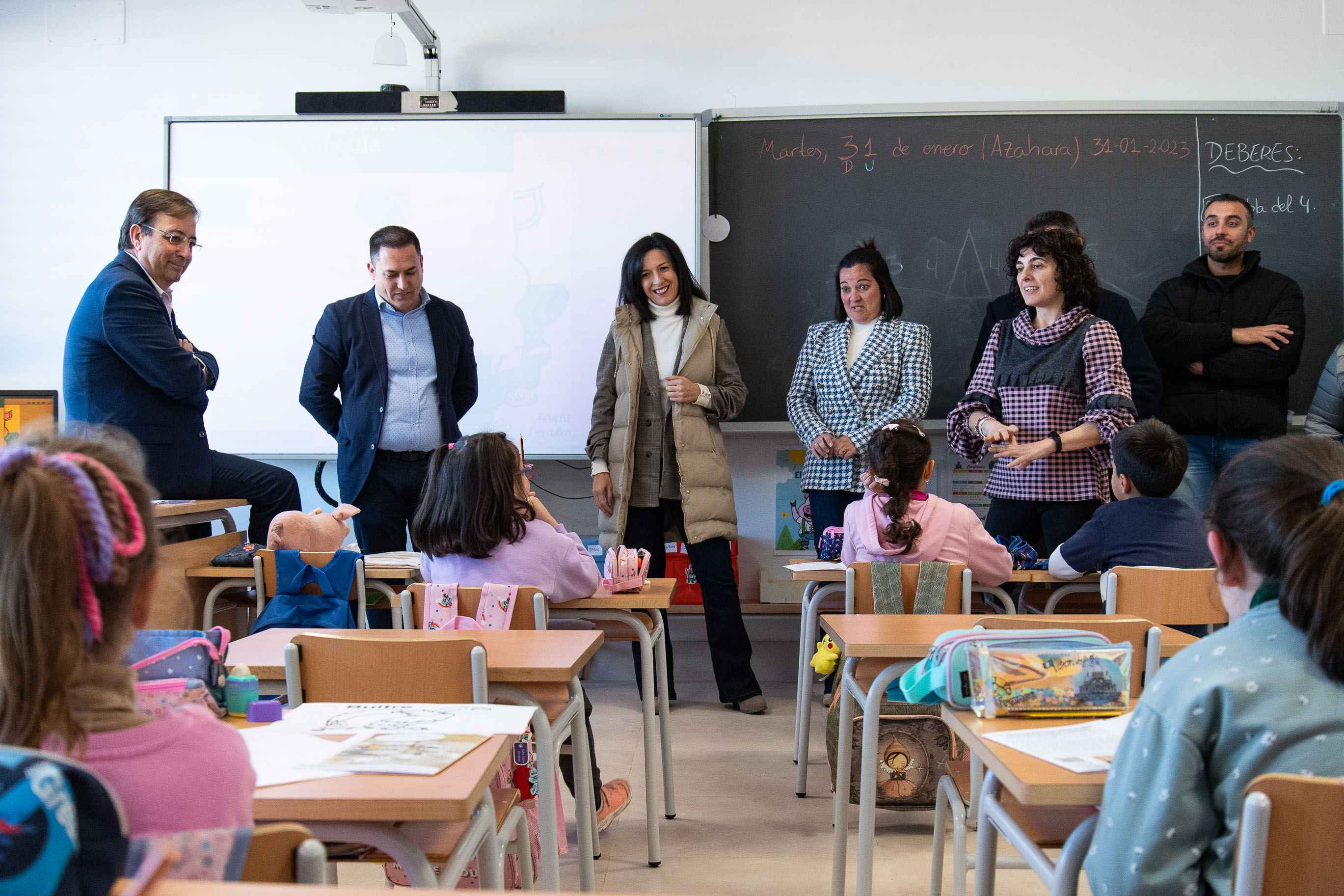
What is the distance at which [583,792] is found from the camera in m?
2.12

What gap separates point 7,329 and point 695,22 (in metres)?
3.49

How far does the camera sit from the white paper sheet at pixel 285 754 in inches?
43.3

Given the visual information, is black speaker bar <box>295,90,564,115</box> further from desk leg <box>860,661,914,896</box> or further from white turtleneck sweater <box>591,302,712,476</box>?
desk leg <box>860,661,914,896</box>

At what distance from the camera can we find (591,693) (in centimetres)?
425

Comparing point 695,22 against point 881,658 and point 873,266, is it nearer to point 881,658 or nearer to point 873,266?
point 873,266

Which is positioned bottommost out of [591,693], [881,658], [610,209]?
[591,693]

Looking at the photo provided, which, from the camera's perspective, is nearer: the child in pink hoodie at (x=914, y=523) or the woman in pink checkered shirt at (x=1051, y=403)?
the child in pink hoodie at (x=914, y=523)

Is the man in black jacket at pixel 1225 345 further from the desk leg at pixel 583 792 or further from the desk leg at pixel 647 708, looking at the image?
the desk leg at pixel 583 792

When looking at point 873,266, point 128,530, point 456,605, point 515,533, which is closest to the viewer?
point 128,530

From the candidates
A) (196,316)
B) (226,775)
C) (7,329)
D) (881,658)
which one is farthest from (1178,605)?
(7,329)

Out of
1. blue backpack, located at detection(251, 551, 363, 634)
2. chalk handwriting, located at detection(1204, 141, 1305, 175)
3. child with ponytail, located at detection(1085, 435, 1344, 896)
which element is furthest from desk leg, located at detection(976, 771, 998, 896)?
chalk handwriting, located at detection(1204, 141, 1305, 175)

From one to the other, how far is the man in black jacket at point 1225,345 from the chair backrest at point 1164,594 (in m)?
1.50

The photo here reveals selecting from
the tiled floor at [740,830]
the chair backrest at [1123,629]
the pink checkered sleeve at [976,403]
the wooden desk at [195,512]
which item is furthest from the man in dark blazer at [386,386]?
the chair backrest at [1123,629]

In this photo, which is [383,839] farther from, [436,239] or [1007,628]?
[436,239]
